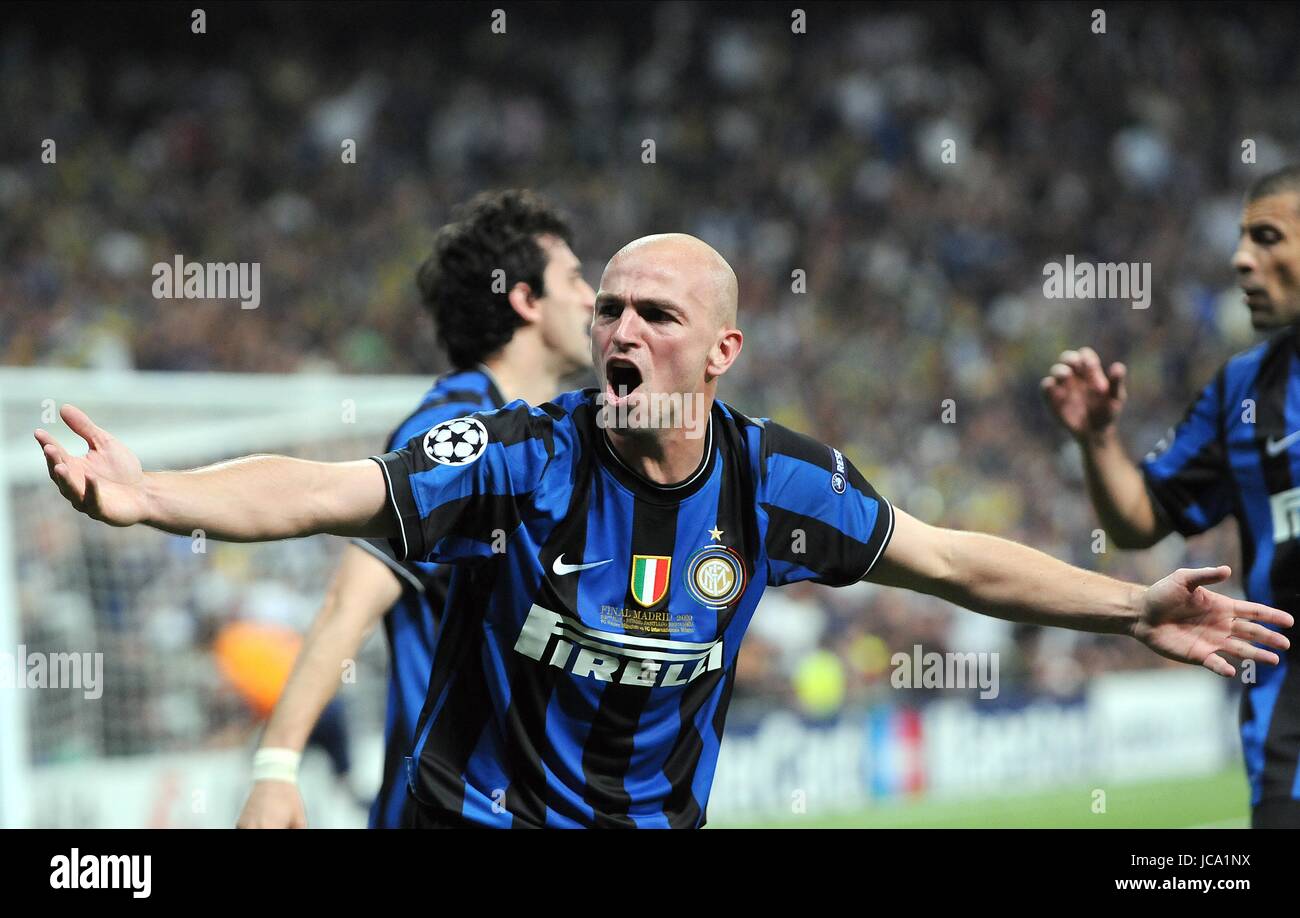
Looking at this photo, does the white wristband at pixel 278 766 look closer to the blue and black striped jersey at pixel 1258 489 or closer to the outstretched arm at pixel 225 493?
the outstretched arm at pixel 225 493

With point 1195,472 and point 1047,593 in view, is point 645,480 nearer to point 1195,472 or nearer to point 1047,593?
point 1047,593

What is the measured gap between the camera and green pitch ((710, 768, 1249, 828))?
12031 mm

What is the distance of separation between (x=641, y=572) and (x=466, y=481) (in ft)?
1.62

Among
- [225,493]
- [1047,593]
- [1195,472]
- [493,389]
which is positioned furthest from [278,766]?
[1195,472]

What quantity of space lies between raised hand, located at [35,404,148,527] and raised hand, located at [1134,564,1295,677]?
2.39 metres

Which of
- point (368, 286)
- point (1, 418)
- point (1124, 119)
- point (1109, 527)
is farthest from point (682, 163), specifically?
point (1109, 527)

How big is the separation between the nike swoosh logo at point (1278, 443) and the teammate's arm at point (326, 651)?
281cm

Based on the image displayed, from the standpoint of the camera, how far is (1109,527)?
5.16 meters

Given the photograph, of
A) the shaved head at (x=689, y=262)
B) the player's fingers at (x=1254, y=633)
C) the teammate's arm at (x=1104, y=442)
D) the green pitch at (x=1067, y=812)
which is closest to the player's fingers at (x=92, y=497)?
the shaved head at (x=689, y=262)

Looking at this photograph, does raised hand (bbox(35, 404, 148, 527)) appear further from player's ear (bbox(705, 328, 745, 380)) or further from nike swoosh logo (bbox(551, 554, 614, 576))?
player's ear (bbox(705, 328, 745, 380))

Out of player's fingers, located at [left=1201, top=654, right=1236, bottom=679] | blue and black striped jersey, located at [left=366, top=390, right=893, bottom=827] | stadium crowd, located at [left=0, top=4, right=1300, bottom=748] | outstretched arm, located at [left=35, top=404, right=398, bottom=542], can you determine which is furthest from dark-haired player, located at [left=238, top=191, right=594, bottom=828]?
stadium crowd, located at [left=0, top=4, right=1300, bottom=748]

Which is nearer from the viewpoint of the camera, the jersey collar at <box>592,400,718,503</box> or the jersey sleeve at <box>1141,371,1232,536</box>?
the jersey collar at <box>592,400,718,503</box>

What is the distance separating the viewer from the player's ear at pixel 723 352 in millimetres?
3727

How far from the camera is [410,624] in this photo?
15.3 ft
